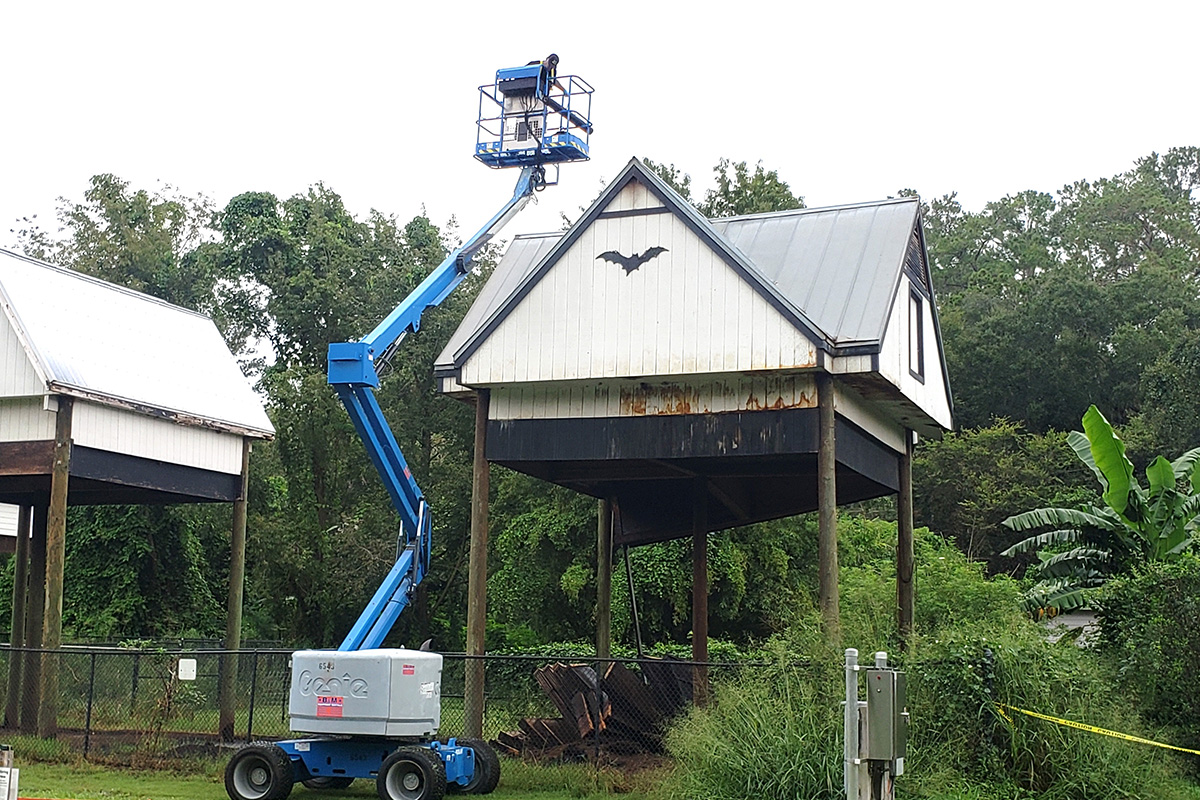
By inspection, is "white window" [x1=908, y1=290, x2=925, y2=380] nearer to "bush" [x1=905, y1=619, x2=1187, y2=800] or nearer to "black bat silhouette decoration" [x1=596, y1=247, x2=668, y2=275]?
"black bat silhouette decoration" [x1=596, y1=247, x2=668, y2=275]

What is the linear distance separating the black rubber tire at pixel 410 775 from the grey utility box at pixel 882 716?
7.54 meters

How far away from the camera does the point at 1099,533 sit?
2806cm

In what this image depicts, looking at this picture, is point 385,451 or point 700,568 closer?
point 385,451

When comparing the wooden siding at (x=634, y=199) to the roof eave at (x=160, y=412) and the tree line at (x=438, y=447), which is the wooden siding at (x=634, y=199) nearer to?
the roof eave at (x=160, y=412)

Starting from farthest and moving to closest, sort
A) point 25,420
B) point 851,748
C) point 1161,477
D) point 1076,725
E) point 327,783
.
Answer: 1. point 1161,477
2. point 25,420
3. point 327,783
4. point 1076,725
5. point 851,748

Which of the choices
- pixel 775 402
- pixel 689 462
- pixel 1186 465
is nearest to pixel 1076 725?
pixel 775 402

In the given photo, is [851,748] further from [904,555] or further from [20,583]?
[20,583]

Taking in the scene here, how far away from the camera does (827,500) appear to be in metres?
17.8

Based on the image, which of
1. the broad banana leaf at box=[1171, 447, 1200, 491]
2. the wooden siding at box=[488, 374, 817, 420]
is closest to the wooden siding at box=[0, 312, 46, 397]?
the wooden siding at box=[488, 374, 817, 420]

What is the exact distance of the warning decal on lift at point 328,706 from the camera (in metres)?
16.4

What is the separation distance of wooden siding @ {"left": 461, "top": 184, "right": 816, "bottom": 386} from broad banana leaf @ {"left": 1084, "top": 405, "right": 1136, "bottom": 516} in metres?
9.43

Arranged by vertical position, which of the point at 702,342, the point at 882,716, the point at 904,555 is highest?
the point at 702,342

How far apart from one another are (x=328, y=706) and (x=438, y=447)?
30674 millimetres

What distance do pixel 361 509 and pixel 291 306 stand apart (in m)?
8.30
